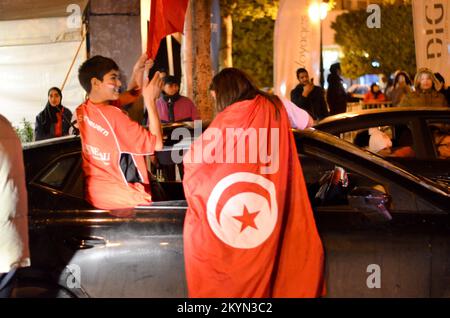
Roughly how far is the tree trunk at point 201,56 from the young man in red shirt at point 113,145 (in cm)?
749

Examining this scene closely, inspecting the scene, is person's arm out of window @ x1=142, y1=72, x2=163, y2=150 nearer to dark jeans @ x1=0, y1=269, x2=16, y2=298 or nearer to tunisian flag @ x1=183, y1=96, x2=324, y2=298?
tunisian flag @ x1=183, y1=96, x2=324, y2=298

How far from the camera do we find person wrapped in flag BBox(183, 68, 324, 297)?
13.7 ft

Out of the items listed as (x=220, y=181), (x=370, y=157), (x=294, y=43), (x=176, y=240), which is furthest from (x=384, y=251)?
(x=294, y=43)

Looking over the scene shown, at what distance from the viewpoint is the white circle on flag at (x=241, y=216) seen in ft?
13.9

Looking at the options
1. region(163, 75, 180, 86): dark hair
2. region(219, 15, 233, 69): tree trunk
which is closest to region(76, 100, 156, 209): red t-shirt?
region(163, 75, 180, 86): dark hair

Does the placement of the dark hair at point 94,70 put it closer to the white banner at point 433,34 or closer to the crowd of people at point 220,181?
the crowd of people at point 220,181

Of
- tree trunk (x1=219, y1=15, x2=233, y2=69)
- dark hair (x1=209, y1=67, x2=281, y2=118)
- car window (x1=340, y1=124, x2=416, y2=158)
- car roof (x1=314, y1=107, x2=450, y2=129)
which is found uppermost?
tree trunk (x1=219, y1=15, x2=233, y2=69)

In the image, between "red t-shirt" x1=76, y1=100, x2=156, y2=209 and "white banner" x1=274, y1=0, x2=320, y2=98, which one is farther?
"white banner" x1=274, y1=0, x2=320, y2=98

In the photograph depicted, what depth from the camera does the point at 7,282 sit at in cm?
376

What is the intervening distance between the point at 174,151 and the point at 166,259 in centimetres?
88

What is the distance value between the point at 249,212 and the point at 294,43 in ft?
31.4

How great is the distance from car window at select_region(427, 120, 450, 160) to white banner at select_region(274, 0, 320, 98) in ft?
20.6

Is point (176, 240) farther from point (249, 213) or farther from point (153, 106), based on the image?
point (153, 106)
